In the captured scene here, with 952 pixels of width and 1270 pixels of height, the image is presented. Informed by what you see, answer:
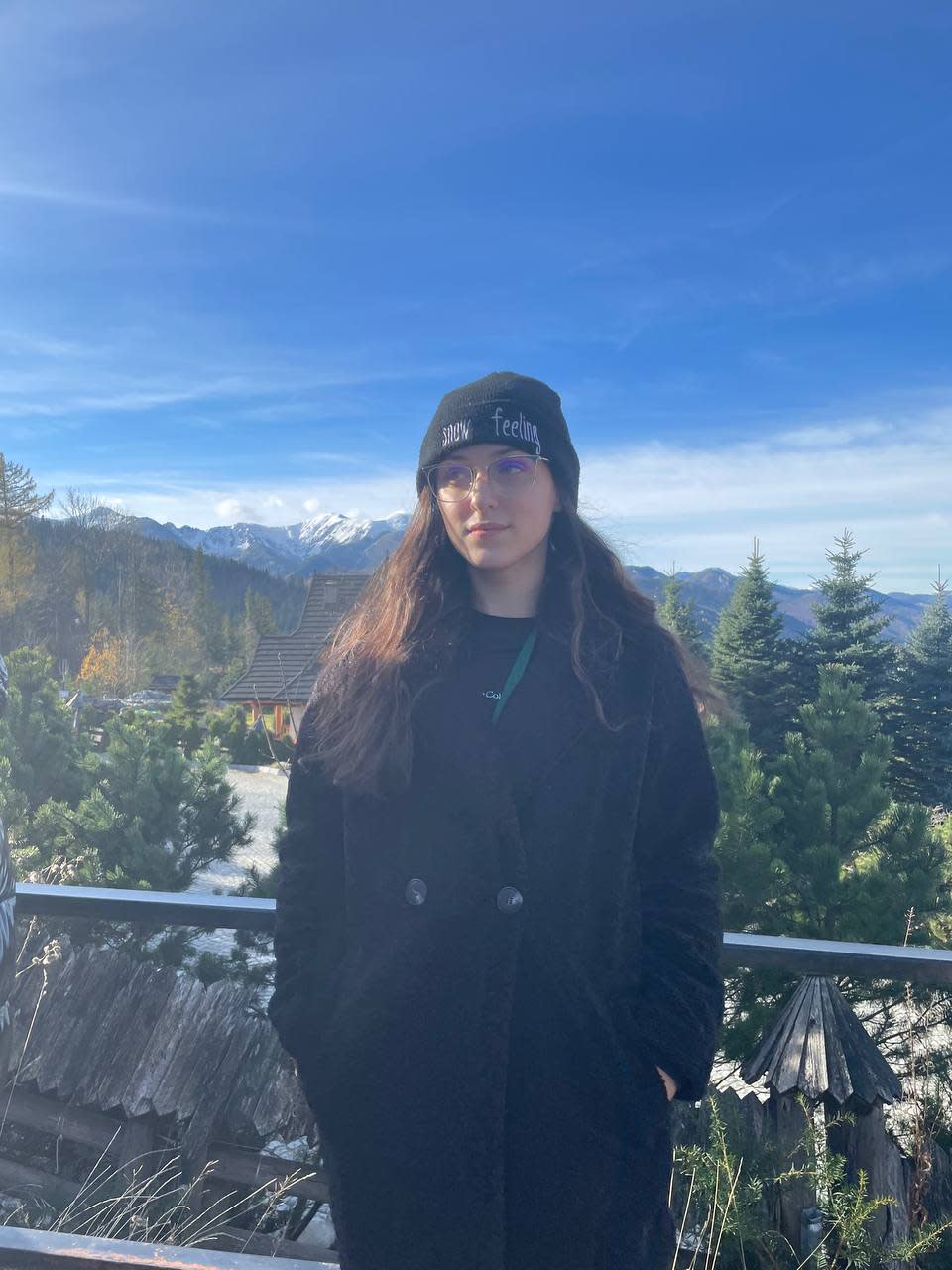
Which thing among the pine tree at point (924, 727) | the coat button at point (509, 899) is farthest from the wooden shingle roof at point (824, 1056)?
the pine tree at point (924, 727)

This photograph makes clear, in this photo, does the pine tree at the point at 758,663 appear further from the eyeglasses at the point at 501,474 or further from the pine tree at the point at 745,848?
the eyeglasses at the point at 501,474

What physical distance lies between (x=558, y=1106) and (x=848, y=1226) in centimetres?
71

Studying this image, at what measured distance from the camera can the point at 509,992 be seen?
49.9 inches

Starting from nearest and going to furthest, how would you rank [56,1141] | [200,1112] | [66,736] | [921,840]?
[200,1112], [56,1141], [921,840], [66,736]

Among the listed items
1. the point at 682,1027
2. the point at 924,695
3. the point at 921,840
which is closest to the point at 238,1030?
the point at 682,1027

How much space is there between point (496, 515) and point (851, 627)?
2186 centimetres

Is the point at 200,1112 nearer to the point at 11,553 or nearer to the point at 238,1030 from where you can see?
the point at 238,1030

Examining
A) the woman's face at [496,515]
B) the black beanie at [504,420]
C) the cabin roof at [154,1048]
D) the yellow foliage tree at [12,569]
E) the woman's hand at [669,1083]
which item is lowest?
the cabin roof at [154,1048]

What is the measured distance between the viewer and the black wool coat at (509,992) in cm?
127

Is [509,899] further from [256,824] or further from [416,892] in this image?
[256,824]

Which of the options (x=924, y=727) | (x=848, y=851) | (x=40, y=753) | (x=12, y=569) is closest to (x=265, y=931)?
(x=40, y=753)

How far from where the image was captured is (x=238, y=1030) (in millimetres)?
1964

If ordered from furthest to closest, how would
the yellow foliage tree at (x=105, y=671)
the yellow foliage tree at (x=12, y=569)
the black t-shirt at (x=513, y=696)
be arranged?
the yellow foliage tree at (x=12, y=569) → the yellow foliage tree at (x=105, y=671) → the black t-shirt at (x=513, y=696)

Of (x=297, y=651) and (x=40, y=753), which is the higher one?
(x=297, y=651)
